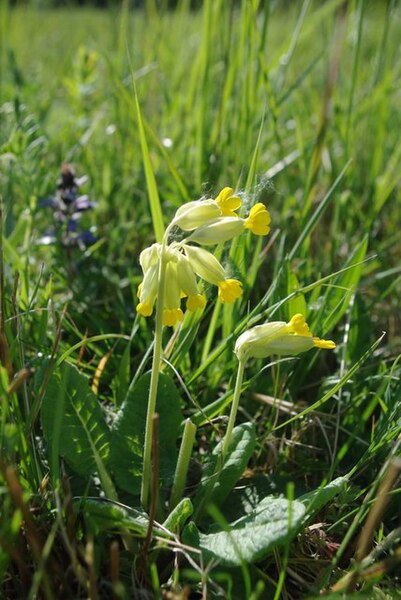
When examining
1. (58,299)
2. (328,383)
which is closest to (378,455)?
(328,383)

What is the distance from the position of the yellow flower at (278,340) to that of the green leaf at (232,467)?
19 cm

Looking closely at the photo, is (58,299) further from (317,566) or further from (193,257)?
(317,566)

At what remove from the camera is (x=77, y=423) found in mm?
1313

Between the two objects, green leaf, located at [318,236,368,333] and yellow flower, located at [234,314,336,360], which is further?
green leaf, located at [318,236,368,333]

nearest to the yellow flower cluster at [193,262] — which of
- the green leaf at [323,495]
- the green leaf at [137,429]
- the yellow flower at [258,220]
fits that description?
the yellow flower at [258,220]

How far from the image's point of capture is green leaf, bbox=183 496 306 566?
3.42ft

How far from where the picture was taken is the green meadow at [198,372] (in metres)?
1.08

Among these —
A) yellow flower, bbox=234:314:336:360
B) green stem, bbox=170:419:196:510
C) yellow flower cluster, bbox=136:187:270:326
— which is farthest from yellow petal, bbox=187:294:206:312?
green stem, bbox=170:419:196:510

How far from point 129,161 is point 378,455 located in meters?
1.55

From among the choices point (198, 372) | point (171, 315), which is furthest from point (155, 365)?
point (198, 372)

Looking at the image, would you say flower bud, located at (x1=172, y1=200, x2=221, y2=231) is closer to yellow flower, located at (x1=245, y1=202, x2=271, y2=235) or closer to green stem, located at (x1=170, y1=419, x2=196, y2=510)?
yellow flower, located at (x1=245, y1=202, x2=271, y2=235)

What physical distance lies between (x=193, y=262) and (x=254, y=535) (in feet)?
1.57

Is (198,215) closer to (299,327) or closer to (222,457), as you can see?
(299,327)

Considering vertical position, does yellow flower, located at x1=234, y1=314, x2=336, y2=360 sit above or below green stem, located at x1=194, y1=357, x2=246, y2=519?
above
